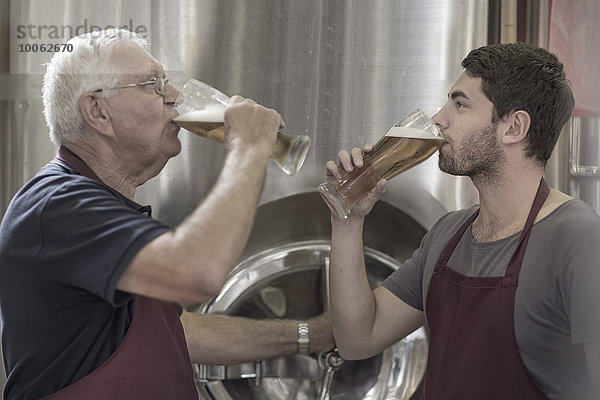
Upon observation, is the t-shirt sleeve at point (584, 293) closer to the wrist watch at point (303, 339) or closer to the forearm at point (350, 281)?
the forearm at point (350, 281)

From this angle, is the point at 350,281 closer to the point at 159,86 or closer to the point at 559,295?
the point at 559,295

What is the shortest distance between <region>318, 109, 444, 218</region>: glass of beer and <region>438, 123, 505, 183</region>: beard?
3 cm

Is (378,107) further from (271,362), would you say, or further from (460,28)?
(271,362)

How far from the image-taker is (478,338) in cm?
116

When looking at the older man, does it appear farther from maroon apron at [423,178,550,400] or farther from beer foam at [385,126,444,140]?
maroon apron at [423,178,550,400]

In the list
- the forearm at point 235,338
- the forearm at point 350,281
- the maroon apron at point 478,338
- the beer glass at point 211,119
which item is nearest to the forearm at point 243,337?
the forearm at point 235,338

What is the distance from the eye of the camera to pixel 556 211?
3.83 feet

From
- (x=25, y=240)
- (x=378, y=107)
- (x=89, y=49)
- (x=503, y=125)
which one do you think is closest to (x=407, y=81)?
(x=378, y=107)

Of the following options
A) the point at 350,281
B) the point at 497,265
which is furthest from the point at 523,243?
the point at 350,281

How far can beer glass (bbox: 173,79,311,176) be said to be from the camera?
1.04 meters

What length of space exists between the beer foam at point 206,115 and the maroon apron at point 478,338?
0.45 meters

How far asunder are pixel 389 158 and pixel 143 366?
0.46 metres

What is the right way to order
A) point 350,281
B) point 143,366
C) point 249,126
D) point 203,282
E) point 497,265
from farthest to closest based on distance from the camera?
point 350,281, point 497,265, point 143,366, point 249,126, point 203,282

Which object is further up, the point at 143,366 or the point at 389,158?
the point at 389,158
